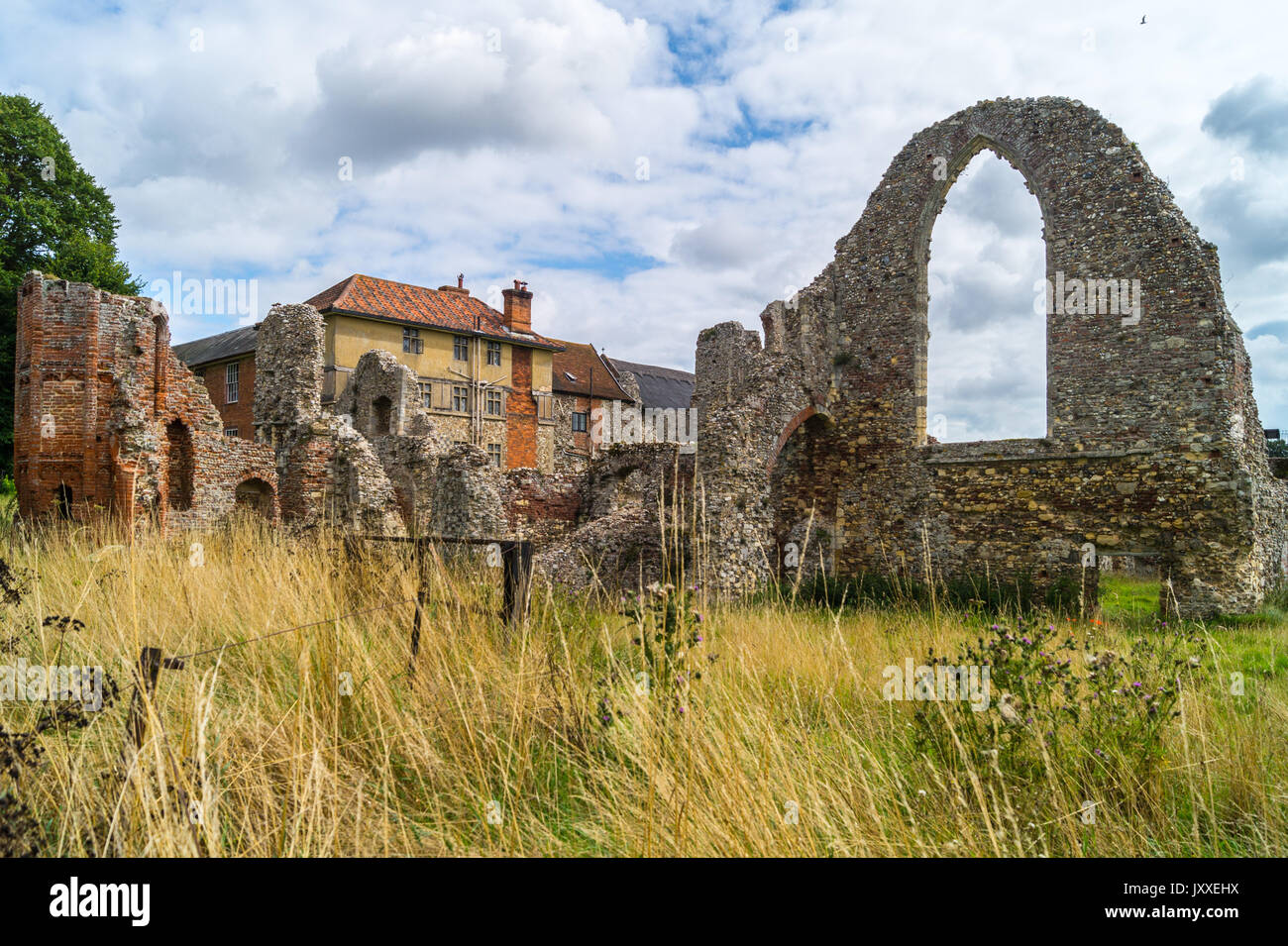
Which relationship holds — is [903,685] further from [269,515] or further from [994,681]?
[269,515]

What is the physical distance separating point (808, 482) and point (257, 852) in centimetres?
1257

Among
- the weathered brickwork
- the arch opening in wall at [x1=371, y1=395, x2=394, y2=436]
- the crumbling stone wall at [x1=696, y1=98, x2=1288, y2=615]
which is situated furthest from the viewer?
the arch opening in wall at [x1=371, y1=395, x2=394, y2=436]

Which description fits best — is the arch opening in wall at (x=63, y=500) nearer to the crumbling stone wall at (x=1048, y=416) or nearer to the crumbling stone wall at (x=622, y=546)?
the crumbling stone wall at (x=622, y=546)

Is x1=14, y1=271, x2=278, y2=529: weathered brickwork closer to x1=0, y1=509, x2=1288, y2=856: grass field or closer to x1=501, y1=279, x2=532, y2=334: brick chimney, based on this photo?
x1=0, y1=509, x2=1288, y2=856: grass field

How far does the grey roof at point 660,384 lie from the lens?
152ft

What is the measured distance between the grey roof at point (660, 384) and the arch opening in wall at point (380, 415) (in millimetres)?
20168

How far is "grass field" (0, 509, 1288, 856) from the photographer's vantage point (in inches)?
110

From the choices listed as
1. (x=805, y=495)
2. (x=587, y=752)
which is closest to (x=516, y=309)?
(x=805, y=495)

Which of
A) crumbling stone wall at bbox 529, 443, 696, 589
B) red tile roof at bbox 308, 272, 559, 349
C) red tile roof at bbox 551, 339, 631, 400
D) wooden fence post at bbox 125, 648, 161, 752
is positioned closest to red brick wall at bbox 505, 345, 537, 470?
red tile roof at bbox 308, 272, 559, 349

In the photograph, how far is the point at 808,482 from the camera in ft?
47.4

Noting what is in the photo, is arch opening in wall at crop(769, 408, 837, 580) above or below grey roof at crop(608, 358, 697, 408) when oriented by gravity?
below

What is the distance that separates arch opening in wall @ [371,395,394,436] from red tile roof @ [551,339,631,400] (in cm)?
1389

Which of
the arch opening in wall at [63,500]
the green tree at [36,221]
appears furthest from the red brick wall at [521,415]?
the arch opening in wall at [63,500]

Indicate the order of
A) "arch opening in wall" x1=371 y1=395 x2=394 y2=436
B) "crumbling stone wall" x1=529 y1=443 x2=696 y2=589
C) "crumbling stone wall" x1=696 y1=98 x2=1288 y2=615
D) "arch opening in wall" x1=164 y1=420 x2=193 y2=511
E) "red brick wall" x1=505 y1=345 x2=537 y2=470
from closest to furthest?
"crumbling stone wall" x1=696 y1=98 x2=1288 y2=615 → "crumbling stone wall" x1=529 y1=443 x2=696 y2=589 → "arch opening in wall" x1=164 y1=420 x2=193 y2=511 → "arch opening in wall" x1=371 y1=395 x2=394 y2=436 → "red brick wall" x1=505 y1=345 x2=537 y2=470
